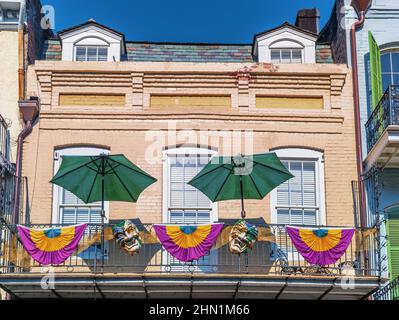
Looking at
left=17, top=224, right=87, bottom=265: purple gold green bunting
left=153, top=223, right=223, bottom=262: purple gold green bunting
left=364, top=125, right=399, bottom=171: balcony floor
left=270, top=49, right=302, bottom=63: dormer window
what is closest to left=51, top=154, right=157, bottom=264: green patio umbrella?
left=17, top=224, right=87, bottom=265: purple gold green bunting

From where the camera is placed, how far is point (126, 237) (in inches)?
589

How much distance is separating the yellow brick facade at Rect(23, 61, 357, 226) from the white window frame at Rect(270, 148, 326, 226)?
3.9 inches

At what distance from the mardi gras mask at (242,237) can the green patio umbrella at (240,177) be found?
0.25 metres

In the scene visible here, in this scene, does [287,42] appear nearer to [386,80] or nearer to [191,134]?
[386,80]

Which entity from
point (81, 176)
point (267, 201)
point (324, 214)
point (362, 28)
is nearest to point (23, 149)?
point (81, 176)

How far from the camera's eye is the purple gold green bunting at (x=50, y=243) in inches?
576

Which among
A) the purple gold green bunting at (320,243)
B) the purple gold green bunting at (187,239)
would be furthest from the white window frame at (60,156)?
the purple gold green bunting at (320,243)

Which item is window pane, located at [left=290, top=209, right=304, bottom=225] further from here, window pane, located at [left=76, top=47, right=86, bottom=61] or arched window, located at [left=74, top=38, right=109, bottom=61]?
window pane, located at [left=76, top=47, right=86, bottom=61]

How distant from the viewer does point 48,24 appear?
1881cm

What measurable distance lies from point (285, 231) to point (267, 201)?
90cm

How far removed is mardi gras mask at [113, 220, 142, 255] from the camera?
1496 centimetres

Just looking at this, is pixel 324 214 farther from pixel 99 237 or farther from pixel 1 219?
pixel 1 219

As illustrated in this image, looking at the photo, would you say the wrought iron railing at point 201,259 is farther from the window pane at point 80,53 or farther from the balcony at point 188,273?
the window pane at point 80,53
